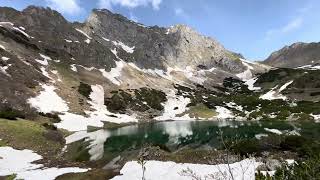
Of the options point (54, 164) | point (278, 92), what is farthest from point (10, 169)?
point (278, 92)

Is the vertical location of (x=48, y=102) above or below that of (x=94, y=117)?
above

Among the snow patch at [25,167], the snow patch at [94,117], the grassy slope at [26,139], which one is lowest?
the snow patch at [25,167]

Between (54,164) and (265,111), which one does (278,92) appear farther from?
(54,164)

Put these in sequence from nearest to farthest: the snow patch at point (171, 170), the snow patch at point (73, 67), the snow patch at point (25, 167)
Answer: the snow patch at point (171, 170) → the snow patch at point (25, 167) → the snow patch at point (73, 67)

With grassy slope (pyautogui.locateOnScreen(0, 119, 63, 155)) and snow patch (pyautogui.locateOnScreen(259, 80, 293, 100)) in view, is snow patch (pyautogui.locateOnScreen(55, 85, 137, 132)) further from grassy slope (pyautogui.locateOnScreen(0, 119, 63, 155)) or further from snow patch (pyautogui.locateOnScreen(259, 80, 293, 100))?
snow patch (pyautogui.locateOnScreen(259, 80, 293, 100))

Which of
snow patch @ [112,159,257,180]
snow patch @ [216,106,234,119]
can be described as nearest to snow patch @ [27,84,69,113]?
snow patch @ [216,106,234,119]

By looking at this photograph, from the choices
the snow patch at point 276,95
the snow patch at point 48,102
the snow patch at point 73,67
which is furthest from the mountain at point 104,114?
the snow patch at point 276,95

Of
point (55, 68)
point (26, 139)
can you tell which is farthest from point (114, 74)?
point (26, 139)

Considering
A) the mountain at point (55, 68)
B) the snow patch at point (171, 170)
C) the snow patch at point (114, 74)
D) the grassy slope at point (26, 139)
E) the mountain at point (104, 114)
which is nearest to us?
the snow patch at point (171, 170)

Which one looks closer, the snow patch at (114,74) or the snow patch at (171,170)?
the snow patch at (171,170)

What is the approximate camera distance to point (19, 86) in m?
100

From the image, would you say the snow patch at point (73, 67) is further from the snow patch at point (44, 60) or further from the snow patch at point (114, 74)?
the snow patch at point (114, 74)

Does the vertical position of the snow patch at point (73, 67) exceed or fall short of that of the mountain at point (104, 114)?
it exceeds it

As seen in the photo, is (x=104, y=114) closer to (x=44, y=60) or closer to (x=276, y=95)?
(x=44, y=60)
